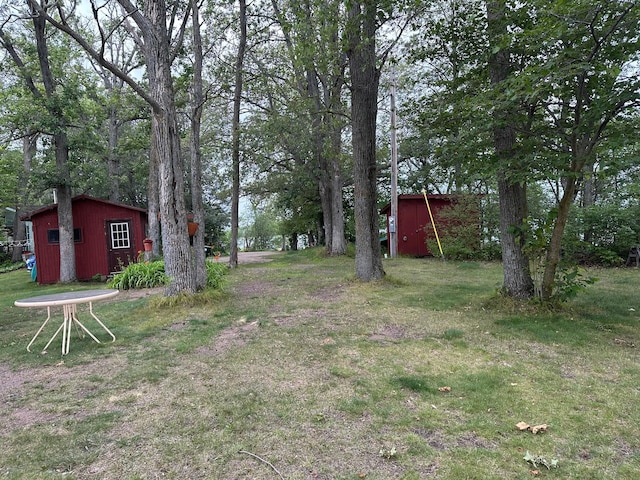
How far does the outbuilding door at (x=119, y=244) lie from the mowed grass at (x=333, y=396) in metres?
7.90

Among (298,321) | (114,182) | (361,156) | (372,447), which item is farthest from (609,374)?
(114,182)

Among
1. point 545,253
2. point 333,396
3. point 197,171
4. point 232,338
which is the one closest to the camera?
point 333,396

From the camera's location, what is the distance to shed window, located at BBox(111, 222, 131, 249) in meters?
13.2

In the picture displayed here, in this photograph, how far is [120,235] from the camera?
43.7 ft

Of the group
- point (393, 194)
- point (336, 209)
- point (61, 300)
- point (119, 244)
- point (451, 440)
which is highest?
point (393, 194)

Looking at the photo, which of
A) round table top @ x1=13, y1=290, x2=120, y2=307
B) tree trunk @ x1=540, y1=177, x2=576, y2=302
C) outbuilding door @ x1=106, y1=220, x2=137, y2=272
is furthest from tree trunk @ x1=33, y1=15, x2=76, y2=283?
tree trunk @ x1=540, y1=177, x2=576, y2=302

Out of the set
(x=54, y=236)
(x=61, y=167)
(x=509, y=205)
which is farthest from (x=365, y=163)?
(x=54, y=236)

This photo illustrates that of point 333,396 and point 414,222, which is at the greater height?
point 414,222

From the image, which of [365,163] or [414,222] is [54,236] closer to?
[365,163]

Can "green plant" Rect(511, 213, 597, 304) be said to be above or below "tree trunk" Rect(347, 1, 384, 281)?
below

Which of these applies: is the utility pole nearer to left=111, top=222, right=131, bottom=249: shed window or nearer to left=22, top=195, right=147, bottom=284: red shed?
left=22, top=195, right=147, bottom=284: red shed

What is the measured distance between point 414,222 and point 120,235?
1059 centimetres

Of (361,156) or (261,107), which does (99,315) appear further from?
(261,107)

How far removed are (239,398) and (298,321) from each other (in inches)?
93.2
